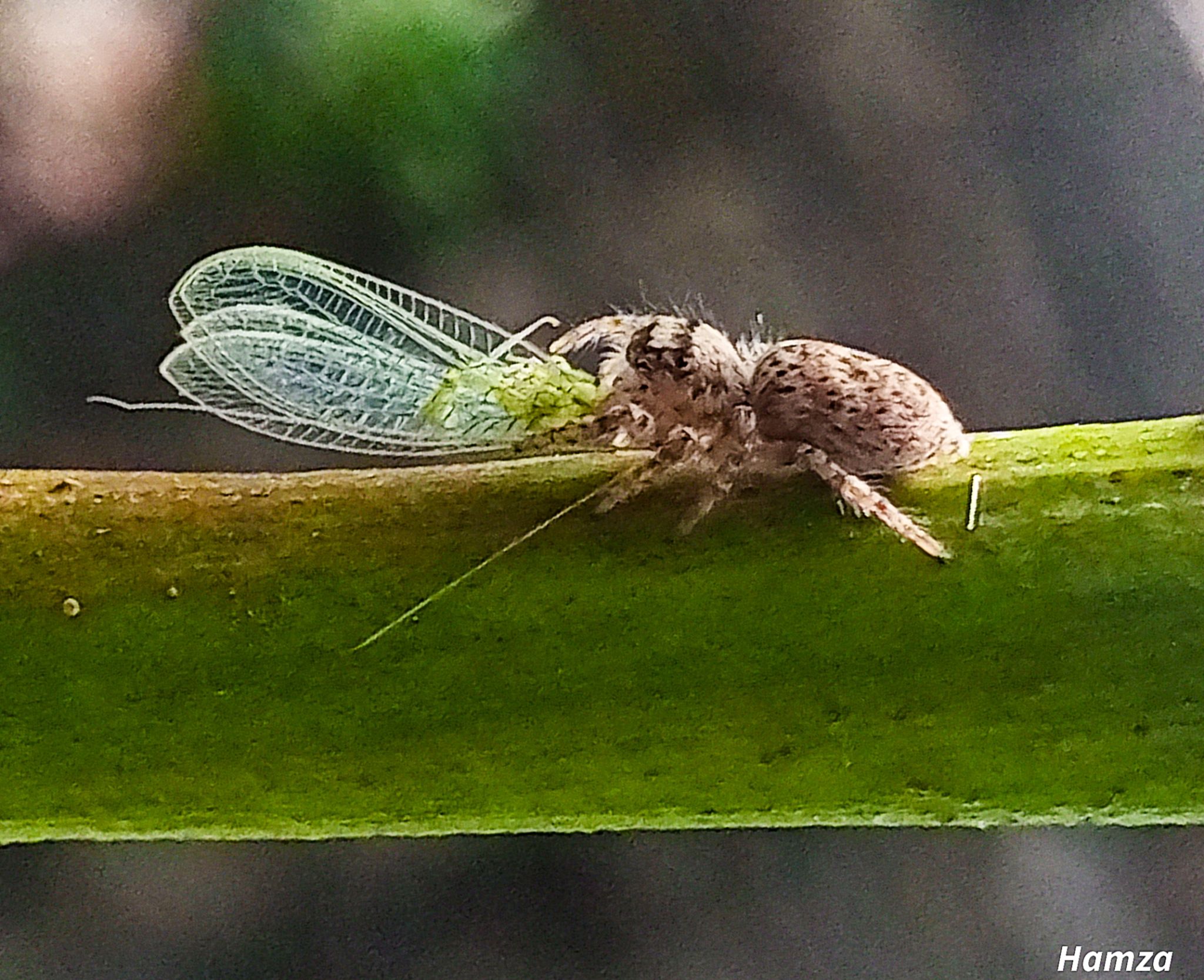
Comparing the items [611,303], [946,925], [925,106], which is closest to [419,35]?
[611,303]

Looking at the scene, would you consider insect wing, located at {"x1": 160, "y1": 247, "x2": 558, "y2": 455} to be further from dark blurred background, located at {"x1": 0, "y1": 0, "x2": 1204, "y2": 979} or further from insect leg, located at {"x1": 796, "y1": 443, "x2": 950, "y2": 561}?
insect leg, located at {"x1": 796, "y1": 443, "x2": 950, "y2": 561}

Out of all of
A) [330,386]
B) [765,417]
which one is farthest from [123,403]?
[765,417]

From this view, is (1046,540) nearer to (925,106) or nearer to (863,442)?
(863,442)

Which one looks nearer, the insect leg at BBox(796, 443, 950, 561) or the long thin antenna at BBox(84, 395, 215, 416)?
the insect leg at BBox(796, 443, 950, 561)

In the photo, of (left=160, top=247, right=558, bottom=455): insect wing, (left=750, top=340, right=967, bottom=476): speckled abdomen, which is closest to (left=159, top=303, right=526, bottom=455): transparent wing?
(left=160, top=247, right=558, bottom=455): insect wing

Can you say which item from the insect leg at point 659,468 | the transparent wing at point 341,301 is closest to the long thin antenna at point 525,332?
the transparent wing at point 341,301

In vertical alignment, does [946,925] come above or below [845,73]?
below
